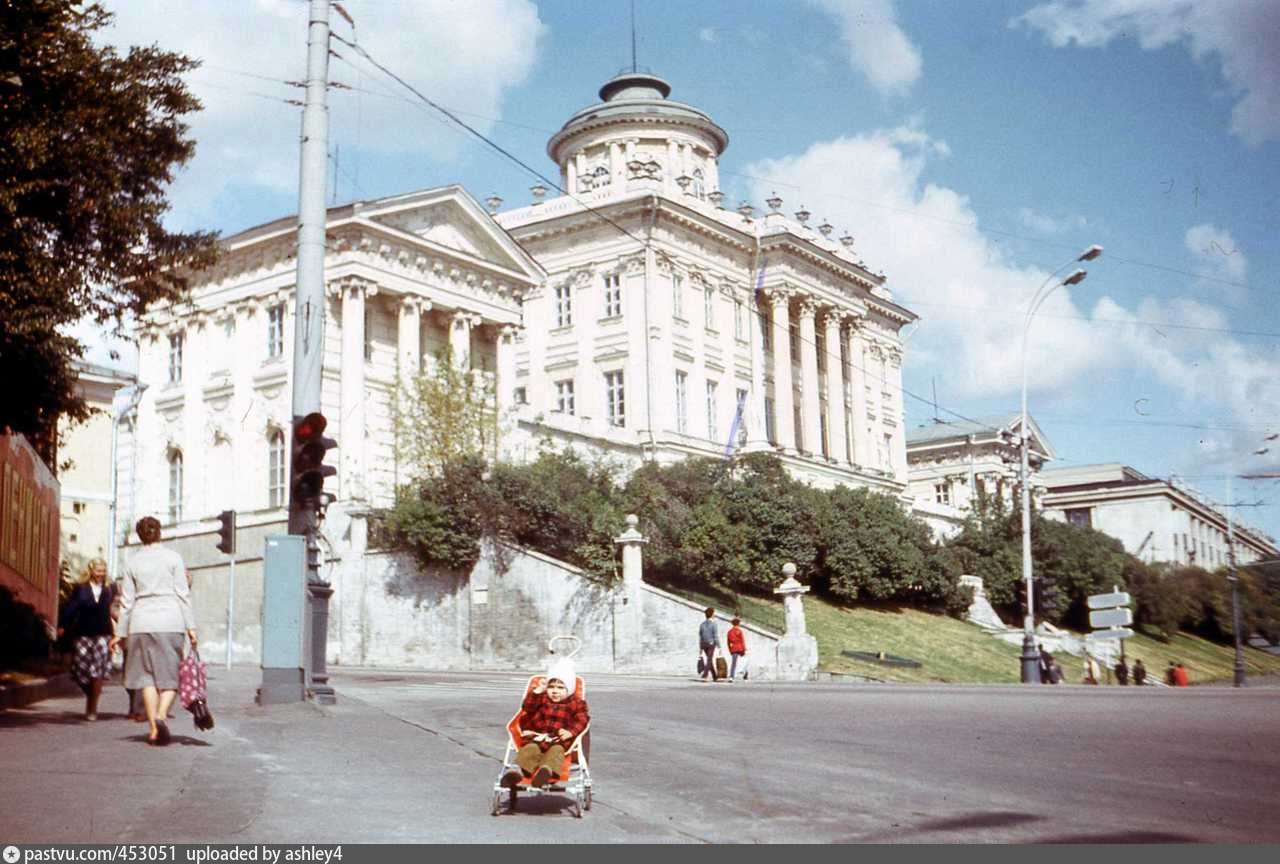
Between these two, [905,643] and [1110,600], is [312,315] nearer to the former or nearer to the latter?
[1110,600]

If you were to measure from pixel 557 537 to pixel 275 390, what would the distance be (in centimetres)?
1460

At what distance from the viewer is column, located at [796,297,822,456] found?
63812mm

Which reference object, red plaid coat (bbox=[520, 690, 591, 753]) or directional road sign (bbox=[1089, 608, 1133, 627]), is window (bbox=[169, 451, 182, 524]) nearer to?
directional road sign (bbox=[1089, 608, 1133, 627])

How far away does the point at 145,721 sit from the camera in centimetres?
1327

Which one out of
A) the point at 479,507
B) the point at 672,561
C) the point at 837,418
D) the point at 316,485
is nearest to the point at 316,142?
the point at 316,485

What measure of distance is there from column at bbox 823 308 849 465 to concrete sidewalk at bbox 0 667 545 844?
53492mm

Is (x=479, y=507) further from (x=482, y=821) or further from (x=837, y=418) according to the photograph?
(x=837, y=418)

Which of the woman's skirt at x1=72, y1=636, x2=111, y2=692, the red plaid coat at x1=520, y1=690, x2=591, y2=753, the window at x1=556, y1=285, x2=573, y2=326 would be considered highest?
the window at x1=556, y1=285, x2=573, y2=326

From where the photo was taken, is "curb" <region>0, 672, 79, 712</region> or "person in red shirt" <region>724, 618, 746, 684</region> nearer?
"curb" <region>0, 672, 79, 712</region>

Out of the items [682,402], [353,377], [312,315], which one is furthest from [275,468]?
[312,315]

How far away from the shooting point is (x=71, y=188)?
13.4m

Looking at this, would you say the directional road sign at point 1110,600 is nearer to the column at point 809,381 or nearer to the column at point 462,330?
the column at point 462,330

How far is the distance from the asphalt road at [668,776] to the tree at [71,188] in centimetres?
372

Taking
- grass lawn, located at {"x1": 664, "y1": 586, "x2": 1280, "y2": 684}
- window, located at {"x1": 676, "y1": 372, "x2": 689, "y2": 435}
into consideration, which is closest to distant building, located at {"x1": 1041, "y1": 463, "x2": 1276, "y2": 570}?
grass lawn, located at {"x1": 664, "y1": 586, "x2": 1280, "y2": 684}
